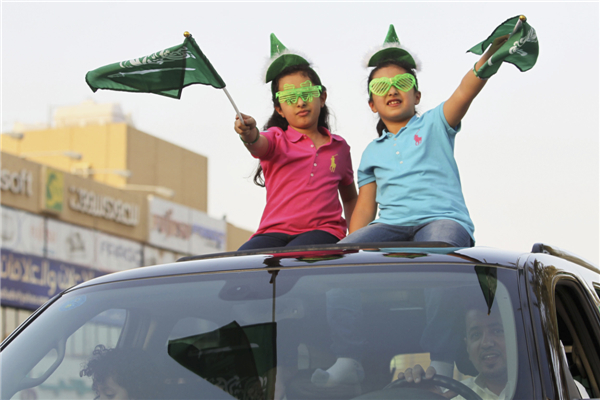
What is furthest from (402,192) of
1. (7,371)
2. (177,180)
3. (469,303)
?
(177,180)

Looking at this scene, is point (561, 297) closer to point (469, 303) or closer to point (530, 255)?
point (530, 255)

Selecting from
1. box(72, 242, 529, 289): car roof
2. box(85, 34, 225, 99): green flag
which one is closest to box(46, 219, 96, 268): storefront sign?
box(85, 34, 225, 99): green flag

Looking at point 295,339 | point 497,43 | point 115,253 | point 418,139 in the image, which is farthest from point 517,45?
point 115,253

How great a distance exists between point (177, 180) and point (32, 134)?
750 cm

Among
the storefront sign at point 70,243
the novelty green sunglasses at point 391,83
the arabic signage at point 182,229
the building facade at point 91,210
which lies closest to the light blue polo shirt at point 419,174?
the novelty green sunglasses at point 391,83

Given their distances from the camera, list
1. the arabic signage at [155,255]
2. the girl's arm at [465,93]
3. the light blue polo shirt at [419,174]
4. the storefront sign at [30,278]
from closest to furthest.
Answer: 1. the girl's arm at [465,93]
2. the light blue polo shirt at [419,174]
3. the storefront sign at [30,278]
4. the arabic signage at [155,255]

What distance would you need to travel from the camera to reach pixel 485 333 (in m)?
2.25

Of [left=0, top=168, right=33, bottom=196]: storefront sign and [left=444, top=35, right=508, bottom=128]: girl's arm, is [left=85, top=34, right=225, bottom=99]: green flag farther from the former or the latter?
[left=0, top=168, right=33, bottom=196]: storefront sign

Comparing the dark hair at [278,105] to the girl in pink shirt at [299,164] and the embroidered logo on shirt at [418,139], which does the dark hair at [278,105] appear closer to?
the girl in pink shirt at [299,164]

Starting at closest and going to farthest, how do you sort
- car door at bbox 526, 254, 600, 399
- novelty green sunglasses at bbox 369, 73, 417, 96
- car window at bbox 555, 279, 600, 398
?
car door at bbox 526, 254, 600, 399 → car window at bbox 555, 279, 600, 398 → novelty green sunglasses at bbox 369, 73, 417, 96

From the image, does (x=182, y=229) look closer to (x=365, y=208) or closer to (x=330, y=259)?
(x=365, y=208)

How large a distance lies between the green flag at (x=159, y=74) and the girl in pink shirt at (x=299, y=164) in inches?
17.6

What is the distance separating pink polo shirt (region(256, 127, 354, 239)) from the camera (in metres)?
4.41

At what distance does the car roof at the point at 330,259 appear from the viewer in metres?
2.43
